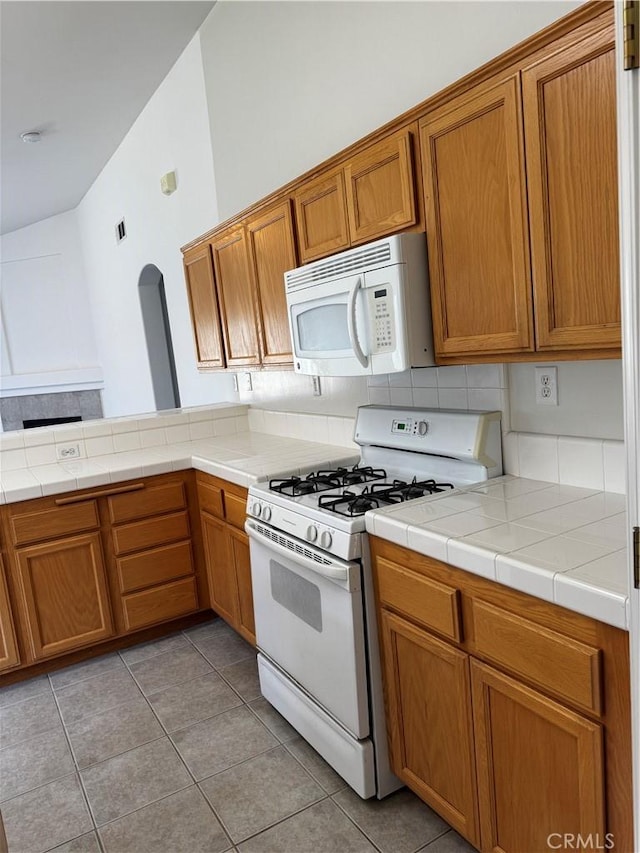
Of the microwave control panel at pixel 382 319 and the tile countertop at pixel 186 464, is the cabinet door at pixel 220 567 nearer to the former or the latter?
the tile countertop at pixel 186 464

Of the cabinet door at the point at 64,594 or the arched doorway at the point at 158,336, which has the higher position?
the arched doorway at the point at 158,336

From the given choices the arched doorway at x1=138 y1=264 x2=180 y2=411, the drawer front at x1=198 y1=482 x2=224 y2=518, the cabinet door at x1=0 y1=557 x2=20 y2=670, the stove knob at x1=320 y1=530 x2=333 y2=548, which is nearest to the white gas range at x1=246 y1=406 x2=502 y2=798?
the stove knob at x1=320 y1=530 x2=333 y2=548

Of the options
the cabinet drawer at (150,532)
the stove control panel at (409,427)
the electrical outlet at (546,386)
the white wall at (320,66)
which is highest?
the white wall at (320,66)

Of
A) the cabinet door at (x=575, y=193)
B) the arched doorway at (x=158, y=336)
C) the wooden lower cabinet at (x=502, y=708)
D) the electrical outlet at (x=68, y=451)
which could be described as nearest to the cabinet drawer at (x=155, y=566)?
the electrical outlet at (x=68, y=451)

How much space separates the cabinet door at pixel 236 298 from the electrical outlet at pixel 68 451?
3.14ft

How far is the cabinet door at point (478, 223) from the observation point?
1.52 meters

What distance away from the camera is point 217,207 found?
12.4 ft

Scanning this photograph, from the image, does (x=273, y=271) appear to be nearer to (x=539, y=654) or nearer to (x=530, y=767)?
(x=539, y=654)

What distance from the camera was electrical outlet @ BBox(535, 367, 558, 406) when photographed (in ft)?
6.12

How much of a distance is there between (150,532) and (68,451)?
0.71 meters

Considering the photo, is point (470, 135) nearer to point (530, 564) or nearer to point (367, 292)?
point (367, 292)

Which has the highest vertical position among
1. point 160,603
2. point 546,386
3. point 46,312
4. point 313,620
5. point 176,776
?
point 46,312

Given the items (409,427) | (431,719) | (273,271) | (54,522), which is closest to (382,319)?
(409,427)

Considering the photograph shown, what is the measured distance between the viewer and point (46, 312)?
743 centimetres
